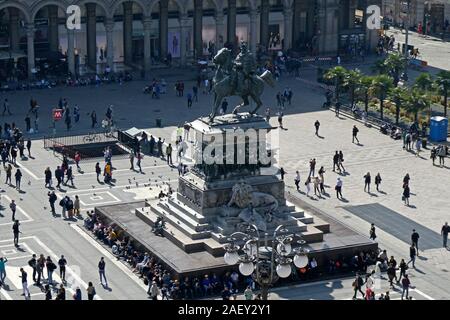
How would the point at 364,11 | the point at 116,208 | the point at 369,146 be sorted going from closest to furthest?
1. the point at 116,208
2. the point at 369,146
3. the point at 364,11

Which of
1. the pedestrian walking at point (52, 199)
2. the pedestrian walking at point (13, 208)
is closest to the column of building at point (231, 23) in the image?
the pedestrian walking at point (52, 199)

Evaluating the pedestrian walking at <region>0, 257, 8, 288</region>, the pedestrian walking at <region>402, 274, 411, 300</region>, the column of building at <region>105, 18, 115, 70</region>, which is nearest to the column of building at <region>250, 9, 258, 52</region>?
the column of building at <region>105, 18, 115, 70</region>

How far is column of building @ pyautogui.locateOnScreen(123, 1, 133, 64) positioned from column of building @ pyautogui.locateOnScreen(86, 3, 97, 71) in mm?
3196

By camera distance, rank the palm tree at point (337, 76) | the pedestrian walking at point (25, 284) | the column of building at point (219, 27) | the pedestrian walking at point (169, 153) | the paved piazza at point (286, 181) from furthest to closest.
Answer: the column of building at point (219, 27) → the palm tree at point (337, 76) → the pedestrian walking at point (169, 153) → the paved piazza at point (286, 181) → the pedestrian walking at point (25, 284)

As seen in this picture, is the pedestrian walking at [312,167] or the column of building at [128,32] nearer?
the pedestrian walking at [312,167]

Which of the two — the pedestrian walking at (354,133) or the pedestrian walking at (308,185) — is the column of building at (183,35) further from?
the pedestrian walking at (308,185)

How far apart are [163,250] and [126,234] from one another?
13.0 feet

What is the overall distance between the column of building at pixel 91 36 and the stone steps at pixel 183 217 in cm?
4807

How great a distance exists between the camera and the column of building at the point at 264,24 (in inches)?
4751

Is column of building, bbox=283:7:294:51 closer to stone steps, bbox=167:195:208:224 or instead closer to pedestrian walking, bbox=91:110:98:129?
pedestrian walking, bbox=91:110:98:129

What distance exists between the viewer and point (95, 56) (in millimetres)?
113250

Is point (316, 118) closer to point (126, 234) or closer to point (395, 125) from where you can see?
point (395, 125)

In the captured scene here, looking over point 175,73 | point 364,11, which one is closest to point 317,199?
point 175,73

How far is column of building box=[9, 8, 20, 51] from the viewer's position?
10781 centimetres
